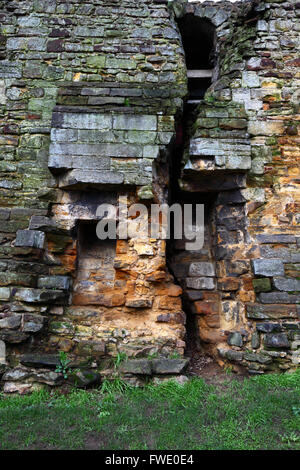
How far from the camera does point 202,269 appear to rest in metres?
4.97

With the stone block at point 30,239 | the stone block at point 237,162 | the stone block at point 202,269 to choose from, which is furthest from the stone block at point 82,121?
the stone block at point 202,269

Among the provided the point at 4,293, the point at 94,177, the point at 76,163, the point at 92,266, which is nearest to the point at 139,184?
the point at 94,177

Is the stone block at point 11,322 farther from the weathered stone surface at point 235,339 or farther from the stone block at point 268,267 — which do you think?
the stone block at point 268,267

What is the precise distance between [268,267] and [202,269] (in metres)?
1.00

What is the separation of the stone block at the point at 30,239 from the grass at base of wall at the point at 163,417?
5.84 feet

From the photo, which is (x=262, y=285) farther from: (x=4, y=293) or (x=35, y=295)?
(x=4, y=293)

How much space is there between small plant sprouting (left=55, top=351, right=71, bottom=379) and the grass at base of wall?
250mm

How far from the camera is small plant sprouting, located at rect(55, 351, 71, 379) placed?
3.81m

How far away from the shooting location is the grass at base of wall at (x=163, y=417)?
9.02 feet

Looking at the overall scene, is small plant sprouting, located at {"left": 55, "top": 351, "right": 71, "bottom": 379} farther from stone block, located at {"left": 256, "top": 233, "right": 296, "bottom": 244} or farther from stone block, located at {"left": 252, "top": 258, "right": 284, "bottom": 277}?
stone block, located at {"left": 256, "top": 233, "right": 296, "bottom": 244}

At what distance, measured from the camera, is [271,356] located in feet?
13.3

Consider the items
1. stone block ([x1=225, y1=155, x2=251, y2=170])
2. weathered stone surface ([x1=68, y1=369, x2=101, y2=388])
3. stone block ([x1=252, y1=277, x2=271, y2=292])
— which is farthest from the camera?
stone block ([x1=225, y1=155, x2=251, y2=170])

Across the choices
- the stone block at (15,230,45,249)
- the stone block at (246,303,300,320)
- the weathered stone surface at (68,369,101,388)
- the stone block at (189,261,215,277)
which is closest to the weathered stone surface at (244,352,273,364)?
the stone block at (246,303,300,320)
